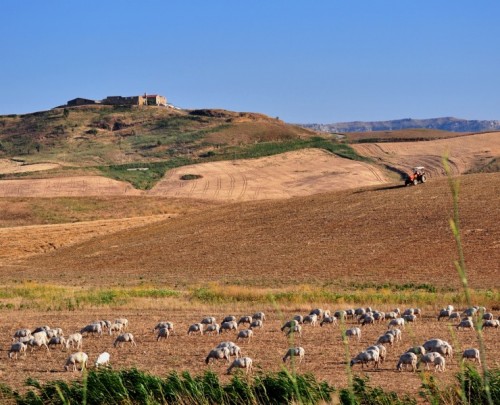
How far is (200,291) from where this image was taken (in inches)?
1561

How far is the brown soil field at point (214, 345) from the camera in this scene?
63.2 ft

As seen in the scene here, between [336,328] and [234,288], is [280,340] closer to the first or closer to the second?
[336,328]

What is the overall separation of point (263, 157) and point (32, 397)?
10292 centimetres

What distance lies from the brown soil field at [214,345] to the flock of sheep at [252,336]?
24 centimetres

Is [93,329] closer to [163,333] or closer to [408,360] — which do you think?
[163,333]

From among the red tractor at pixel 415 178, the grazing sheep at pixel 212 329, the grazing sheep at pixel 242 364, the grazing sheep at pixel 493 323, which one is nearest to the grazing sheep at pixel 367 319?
the grazing sheep at pixel 493 323

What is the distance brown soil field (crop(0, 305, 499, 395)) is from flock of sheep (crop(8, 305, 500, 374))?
9.5 inches

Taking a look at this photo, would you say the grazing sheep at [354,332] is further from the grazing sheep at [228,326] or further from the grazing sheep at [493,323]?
the grazing sheep at [493,323]

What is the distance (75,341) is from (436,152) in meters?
95.3

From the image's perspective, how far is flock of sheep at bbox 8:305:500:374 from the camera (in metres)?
19.3

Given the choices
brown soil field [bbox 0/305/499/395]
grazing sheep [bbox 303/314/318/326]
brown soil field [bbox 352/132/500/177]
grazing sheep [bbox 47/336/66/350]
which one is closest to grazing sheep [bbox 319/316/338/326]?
grazing sheep [bbox 303/314/318/326]

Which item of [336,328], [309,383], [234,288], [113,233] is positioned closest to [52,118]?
[113,233]

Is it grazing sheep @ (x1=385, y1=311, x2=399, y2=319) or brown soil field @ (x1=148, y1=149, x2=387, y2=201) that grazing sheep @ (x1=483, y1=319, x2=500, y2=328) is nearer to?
grazing sheep @ (x1=385, y1=311, x2=399, y2=319)

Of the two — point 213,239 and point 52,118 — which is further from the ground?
point 52,118
